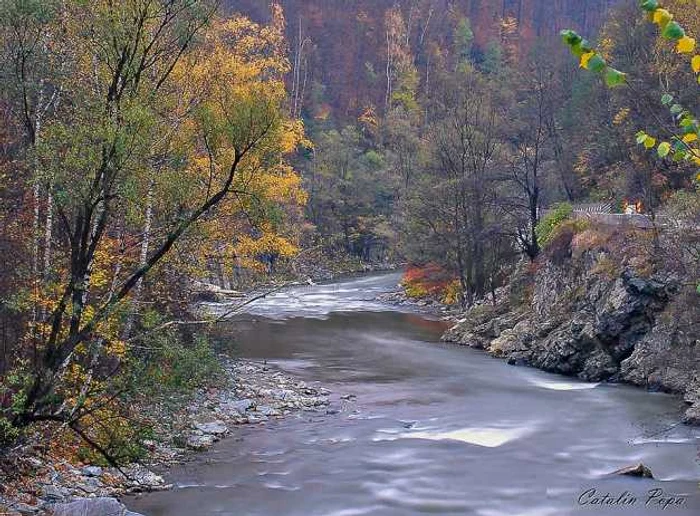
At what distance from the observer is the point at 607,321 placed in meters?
22.6

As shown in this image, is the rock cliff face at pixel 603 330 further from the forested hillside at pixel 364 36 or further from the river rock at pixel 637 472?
the forested hillside at pixel 364 36

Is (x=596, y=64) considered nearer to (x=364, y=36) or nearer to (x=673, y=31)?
(x=673, y=31)

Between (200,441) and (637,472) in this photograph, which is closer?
(637,472)

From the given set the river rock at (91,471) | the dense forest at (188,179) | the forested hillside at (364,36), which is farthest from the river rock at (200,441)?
the forested hillside at (364,36)

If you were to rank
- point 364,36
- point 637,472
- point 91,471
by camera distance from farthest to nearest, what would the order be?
point 364,36
point 637,472
point 91,471

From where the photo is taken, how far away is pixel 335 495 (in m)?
12.5

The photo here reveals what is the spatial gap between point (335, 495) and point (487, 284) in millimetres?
26711

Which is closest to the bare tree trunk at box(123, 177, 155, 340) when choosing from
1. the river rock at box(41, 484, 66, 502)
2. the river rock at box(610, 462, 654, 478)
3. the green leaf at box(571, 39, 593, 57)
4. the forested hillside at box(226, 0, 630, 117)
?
the river rock at box(41, 484, 66, 502)

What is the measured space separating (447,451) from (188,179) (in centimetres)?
752

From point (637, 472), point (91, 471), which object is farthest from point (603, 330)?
point (91, 471)

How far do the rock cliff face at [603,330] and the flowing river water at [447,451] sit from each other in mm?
826

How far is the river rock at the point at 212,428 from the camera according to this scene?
1611 cm

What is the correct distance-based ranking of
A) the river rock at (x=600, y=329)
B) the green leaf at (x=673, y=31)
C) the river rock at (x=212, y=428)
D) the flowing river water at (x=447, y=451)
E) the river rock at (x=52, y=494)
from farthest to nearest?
the river rock at (x=600, y=329) → the river rock at (x=212, y=428) → the flowing river water at (x=447, y=451) → the river rock at (x=52, y=494) → the green leaf at (x=673, y=31)

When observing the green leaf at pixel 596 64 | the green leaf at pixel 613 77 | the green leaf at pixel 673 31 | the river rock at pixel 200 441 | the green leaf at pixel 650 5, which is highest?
the green leaf at pixel 650 5
